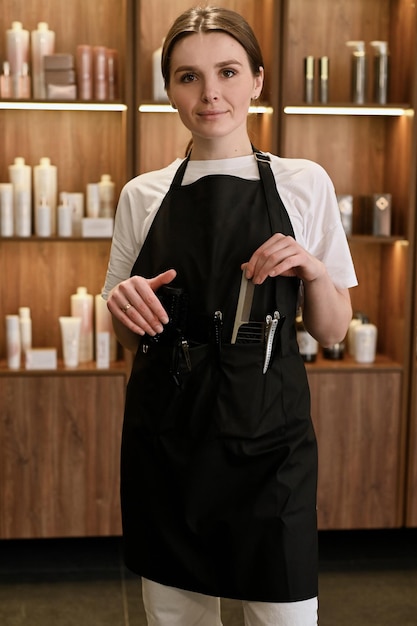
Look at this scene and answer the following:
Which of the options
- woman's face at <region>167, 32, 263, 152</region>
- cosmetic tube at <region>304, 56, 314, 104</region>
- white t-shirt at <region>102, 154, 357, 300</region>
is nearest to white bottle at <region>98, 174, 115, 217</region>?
cosmetic tube at <region>304, 56, 314, 104</region>

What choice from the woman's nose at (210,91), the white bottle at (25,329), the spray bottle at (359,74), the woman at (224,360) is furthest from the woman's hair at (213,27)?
the white bottle at (25,329)

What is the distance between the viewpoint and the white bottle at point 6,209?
344 cm

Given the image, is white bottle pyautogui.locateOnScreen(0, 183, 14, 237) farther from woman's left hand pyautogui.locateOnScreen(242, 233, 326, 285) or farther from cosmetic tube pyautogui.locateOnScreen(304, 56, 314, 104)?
woman's left hand pyautogui.locateOnScreen(242, 233, 326, 285)

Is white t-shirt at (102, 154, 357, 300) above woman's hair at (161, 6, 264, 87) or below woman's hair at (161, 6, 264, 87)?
below

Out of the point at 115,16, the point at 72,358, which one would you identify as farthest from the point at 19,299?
the point at 115,16

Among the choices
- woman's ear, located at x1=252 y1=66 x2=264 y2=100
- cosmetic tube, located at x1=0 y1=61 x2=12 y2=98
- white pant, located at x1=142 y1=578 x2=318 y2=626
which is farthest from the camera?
cosmetic tube, located at x1=0 y1=61 x2=12 y2=98

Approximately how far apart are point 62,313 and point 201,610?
2.18 metres

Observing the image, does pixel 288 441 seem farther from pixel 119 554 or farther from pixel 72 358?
pixel 119 554

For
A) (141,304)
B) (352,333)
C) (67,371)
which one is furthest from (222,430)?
(352,333)

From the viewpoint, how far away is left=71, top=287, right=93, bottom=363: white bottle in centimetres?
360

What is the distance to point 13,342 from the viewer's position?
3.51 m

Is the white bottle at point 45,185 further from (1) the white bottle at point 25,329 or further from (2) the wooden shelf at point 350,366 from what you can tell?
(2) the wooden shelf at point 350,366

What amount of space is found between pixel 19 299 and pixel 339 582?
1.75 metres

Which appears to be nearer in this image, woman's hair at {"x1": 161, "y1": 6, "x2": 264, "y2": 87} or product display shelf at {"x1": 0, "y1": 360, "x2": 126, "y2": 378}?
woman's hair at {"x1": 161, "y1": 6, "x2": 264, "y2": 87}
